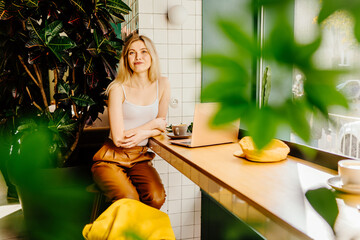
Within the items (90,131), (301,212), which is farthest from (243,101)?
(90,131)

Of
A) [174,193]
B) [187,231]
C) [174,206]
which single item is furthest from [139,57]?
[187,231]

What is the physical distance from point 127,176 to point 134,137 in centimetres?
27

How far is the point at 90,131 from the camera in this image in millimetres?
Answer: 3090

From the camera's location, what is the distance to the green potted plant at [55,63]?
7.53ft

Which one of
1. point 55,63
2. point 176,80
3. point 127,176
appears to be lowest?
point 127,176

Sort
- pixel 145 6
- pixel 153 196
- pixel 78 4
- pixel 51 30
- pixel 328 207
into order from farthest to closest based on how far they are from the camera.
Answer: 1. pixel 145 6
2. pixel 78 4
3. pixel 51 30
4. pixel 153 196
5. pixel 328 207

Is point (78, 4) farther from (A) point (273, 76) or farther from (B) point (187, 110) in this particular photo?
(A) point (273, 76)

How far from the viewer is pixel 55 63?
2396mm

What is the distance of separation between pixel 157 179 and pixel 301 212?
4.73 feet

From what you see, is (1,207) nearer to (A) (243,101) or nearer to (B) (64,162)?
(B) (64,162)

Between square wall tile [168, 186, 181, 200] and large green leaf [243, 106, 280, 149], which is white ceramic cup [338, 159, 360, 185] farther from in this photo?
square wall tile [168, 186, 181, 200]

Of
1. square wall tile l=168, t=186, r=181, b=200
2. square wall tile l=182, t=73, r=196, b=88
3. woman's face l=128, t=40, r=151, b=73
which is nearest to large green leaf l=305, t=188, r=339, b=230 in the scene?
woman's face l=128, t=40, r=151, b=73

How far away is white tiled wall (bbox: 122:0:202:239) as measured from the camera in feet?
8.91

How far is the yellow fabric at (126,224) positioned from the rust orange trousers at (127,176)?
915 millimetres
